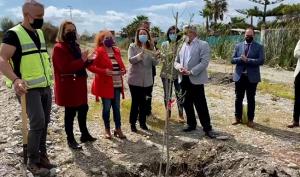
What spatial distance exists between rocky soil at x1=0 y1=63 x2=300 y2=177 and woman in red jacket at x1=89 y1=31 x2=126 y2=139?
63 cm

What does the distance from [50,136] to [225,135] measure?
2793 millimetres

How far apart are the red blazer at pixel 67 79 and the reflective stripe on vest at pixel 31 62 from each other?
830mm

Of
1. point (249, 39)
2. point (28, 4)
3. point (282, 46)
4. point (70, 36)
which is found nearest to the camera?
point (28, 4)

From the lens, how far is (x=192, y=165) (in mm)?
5770

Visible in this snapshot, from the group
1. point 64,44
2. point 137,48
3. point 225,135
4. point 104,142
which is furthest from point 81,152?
point 225,135

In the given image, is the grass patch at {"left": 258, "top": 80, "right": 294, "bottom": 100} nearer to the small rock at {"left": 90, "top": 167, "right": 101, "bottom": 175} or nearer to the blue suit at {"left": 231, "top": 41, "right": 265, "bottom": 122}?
the blue suit at {"left": 231, "top": 41, "right": 265, "bottom": 122}

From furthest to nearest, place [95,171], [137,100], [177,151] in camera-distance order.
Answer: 1. [137,100]
2. [177,151]
3. [95,171]

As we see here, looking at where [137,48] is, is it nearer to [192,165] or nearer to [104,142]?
[104,142]

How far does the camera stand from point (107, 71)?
6633mm

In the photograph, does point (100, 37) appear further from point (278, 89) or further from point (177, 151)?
point (278, 89)

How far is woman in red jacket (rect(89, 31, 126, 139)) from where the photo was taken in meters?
6.69

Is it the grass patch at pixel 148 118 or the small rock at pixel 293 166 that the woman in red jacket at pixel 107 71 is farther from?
the small rock at pixel 293 166

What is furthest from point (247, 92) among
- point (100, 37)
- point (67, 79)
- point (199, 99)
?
point (67, 79)

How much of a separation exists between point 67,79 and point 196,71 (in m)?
2.01
